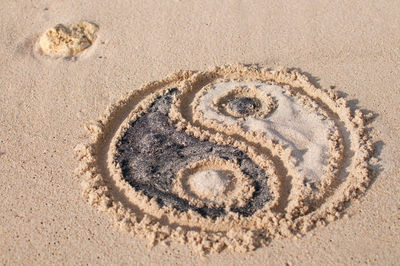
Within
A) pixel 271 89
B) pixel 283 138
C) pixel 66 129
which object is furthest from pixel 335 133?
pixel 66 129

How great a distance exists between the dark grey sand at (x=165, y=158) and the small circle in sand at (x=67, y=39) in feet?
3.71

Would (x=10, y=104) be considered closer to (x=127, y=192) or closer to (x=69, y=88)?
(x=69, y=88)

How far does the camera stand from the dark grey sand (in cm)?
295

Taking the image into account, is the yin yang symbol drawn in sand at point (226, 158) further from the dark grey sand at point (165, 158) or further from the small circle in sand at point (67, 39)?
the small circle in sand at point (67, 39)

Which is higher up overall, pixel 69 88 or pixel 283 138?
pixel 283 138

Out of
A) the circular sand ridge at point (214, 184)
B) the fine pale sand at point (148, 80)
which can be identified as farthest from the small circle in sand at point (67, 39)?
the circular sand ridge at point (214, 184)

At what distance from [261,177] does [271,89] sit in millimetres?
879

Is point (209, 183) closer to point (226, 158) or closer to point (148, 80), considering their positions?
point (226, 158)

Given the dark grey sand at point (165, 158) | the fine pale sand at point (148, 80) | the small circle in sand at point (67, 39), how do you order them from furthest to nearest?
the small circle in sand at point (67, 39) < the dark grey sand at point (165, 158) < the fine pale sand at point (148, 80)

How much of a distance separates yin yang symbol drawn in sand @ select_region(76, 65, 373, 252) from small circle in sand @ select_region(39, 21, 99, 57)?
0.91 meters

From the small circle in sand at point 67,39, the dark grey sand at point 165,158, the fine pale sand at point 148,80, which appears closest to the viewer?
the fine pale sand at point 148,80

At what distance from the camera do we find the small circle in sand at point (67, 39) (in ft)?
13.7

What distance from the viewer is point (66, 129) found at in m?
3.52

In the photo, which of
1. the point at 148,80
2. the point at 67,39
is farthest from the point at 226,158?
the point at 67,39
